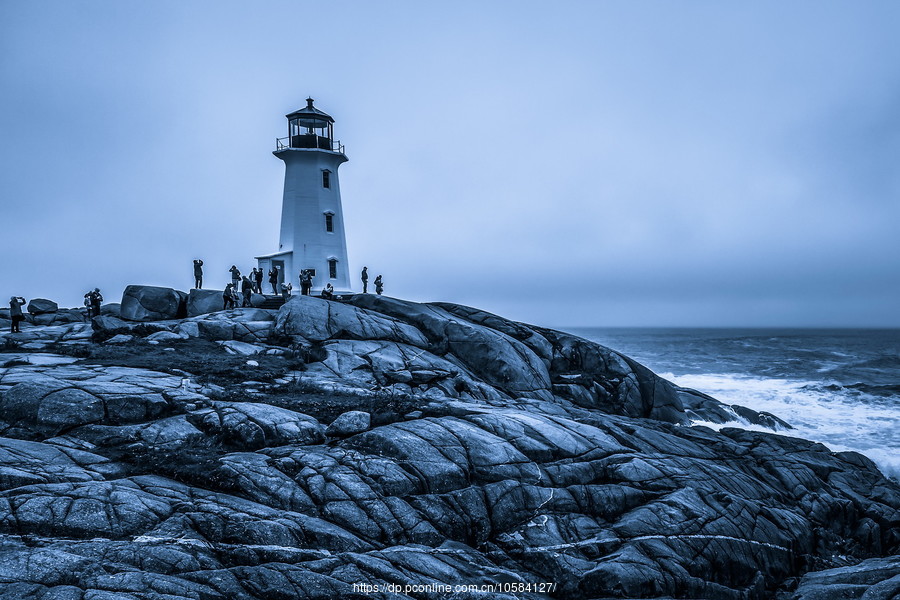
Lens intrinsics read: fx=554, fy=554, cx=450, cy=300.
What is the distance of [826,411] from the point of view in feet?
Answer: 123

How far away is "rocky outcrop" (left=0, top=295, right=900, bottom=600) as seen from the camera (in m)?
10.5

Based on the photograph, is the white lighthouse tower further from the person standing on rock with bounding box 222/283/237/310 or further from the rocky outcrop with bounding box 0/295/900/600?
the rocky outcrop with bounding box 0/295/900/600

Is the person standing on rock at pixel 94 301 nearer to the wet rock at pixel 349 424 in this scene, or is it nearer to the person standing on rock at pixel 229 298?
the person standing on rock at pixel 229 298

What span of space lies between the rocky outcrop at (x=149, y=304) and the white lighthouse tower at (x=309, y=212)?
8.15 meters

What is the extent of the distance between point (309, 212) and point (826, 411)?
38.7m

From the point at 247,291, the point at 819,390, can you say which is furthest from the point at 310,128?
the point at 819,390

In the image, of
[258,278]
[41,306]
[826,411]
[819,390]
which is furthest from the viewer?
[819,390]

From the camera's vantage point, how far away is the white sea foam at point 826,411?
29.0 m

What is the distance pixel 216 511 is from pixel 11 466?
4.81 metres

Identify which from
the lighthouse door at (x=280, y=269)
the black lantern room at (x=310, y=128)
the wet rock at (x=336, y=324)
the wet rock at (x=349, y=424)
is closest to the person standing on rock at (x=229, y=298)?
the wet rock at (x=336, y=324)

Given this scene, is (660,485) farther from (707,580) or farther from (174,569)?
(174,569)

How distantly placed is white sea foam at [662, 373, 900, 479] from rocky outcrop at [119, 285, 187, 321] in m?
31.5

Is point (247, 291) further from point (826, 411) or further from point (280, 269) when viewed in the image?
point (826, 411)

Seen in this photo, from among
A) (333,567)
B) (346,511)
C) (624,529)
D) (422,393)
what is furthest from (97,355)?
(624,529)
